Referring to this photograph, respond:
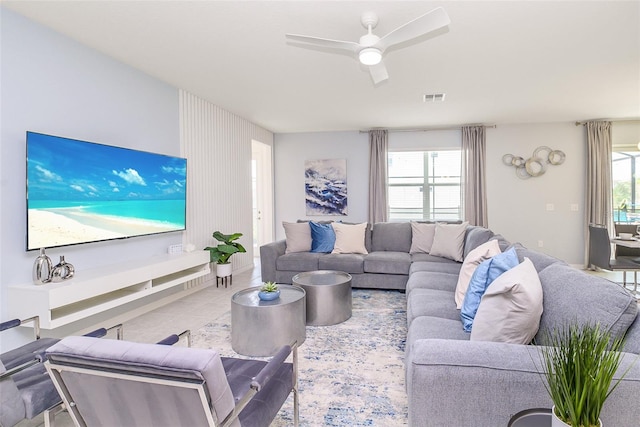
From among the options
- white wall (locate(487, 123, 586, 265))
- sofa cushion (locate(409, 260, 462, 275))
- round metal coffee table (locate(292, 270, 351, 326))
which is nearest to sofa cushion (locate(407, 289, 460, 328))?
round metal coffee table (locate(292, 270, 351, 326))

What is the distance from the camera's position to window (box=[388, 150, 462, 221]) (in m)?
6.72

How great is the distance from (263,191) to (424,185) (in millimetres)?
3156

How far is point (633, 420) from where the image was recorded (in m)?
1.19

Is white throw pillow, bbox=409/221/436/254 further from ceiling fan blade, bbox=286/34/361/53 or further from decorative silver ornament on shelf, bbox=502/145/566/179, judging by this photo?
ceiling fan blade, bbox=286/34/361/53

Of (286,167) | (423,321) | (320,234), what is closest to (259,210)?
(286,167)

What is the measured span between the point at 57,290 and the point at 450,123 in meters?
5.99

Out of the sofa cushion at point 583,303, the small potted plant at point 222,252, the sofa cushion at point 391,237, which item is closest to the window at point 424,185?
the sofa cushion at point 391,237

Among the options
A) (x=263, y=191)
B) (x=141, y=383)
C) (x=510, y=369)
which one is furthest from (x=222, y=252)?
(x=510, y=369)

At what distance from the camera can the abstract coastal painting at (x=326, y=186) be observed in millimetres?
6992

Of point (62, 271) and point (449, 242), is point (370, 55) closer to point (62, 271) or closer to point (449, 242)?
point (449, 242)

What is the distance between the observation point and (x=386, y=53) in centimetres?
324

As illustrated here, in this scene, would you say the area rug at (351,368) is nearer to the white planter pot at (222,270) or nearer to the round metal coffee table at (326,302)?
the round metal coffee table at (326,302)

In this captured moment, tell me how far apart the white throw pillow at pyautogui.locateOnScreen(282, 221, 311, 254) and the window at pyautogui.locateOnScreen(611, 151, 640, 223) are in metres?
5.36

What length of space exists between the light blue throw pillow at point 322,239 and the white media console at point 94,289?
5.35ft
